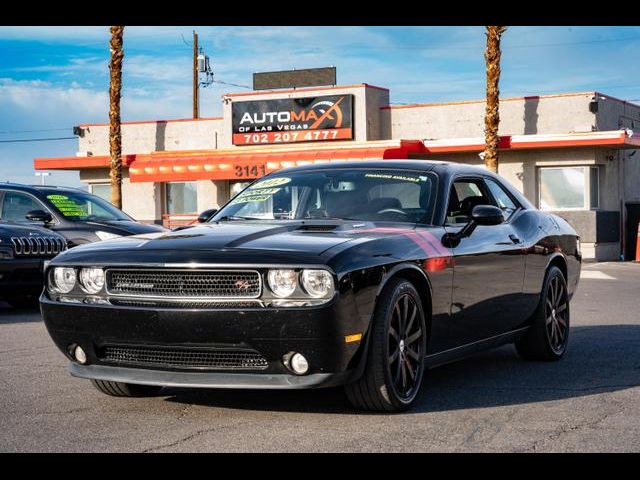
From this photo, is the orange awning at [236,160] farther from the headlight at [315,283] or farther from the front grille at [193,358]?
the headlight at [315,283]

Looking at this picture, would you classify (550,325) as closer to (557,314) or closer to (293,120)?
(557,314)

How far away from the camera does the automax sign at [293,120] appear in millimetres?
33156

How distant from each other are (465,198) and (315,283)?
7.96ft

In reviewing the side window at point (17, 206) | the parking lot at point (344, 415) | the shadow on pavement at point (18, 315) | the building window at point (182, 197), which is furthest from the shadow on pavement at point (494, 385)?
the building window at point (182, 197)

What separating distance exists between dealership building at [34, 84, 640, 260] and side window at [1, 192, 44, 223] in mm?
16713

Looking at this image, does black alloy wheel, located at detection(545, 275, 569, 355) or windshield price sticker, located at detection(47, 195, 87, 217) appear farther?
windshield price sticker, located at detection(47, 195, 87, 217)

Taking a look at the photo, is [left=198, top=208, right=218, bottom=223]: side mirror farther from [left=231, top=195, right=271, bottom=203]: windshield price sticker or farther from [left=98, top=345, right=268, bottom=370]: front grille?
[left=98, top=345, right=268, bottom=370]: front grille

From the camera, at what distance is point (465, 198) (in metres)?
7.63

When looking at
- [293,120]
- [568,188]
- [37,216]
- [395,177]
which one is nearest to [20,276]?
[37,216]

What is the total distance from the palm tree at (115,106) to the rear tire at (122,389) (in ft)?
83.7

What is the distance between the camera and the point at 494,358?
857 cm

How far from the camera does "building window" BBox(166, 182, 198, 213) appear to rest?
117 ft

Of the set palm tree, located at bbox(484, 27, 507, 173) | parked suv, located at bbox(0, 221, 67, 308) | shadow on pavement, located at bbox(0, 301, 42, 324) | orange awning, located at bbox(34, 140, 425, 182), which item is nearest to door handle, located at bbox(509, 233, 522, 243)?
shadow on pavement, located at bbox(0, 301, 42, 324)
